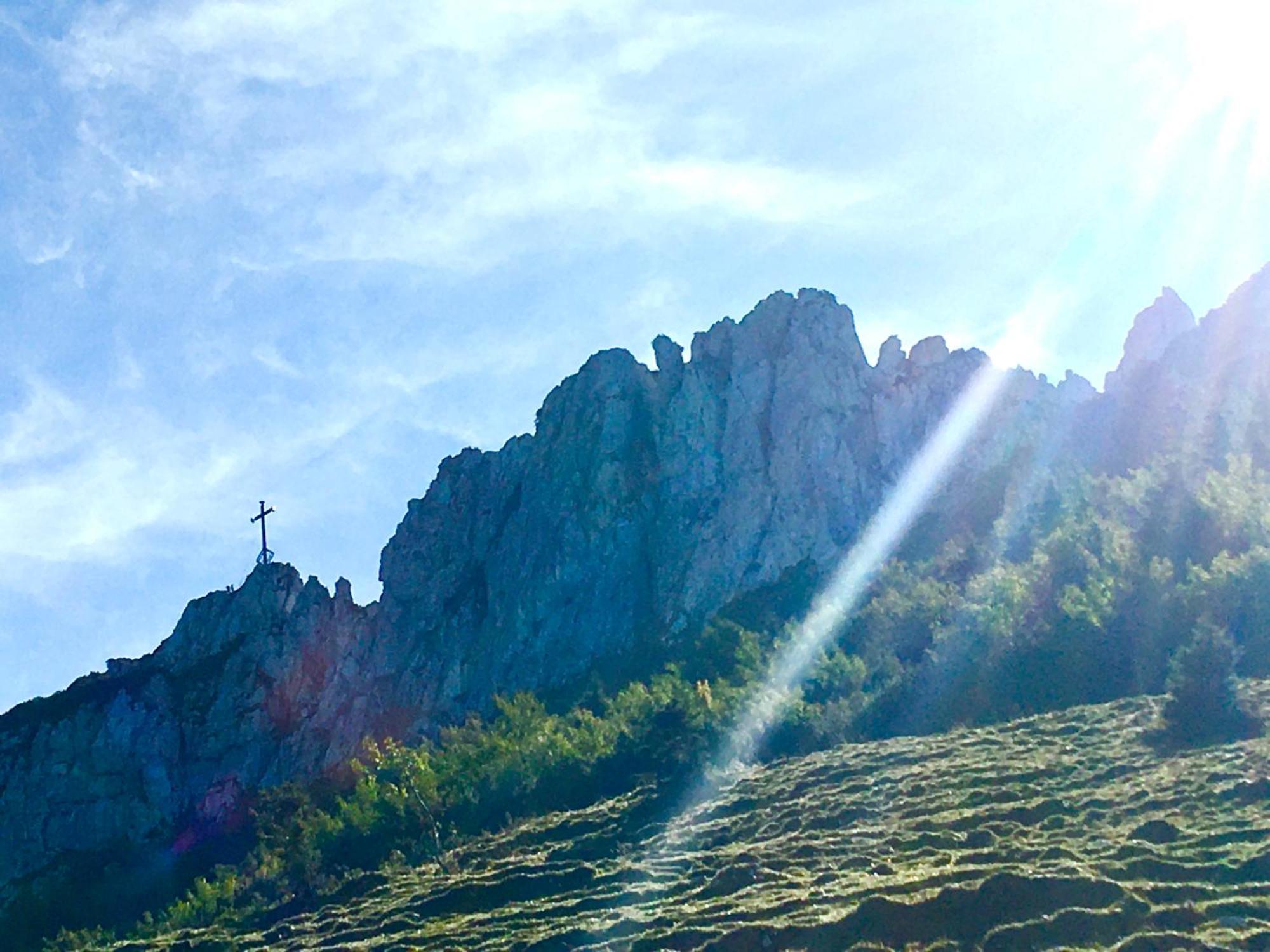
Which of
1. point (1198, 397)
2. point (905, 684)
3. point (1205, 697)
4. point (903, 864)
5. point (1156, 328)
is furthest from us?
point (1156, 328)

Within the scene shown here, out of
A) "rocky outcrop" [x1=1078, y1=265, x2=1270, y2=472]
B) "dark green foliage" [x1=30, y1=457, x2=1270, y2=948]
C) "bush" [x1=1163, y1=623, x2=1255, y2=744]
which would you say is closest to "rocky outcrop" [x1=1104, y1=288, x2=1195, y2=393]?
"rocky outcrop" [x1=1078, y1=265, x2=1270, y2=472]

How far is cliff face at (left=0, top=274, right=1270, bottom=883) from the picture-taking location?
8275 cm

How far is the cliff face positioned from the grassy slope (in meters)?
39.6

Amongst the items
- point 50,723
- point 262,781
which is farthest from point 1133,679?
point 50,723

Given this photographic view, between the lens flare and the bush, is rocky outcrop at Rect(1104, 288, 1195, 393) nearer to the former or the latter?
the lens flare

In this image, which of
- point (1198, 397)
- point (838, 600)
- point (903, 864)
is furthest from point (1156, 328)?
point (903, 864)

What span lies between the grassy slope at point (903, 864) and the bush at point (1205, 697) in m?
1.13

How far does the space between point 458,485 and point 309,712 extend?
22.1 meters

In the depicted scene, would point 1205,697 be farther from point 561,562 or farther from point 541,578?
point 541,578

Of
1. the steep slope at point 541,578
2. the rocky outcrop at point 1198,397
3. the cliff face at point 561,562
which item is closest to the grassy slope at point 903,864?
the steep slope at point 541,578

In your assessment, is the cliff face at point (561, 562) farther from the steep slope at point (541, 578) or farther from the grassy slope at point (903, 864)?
the grassy slope at point (903, 864)

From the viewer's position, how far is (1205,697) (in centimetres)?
3781

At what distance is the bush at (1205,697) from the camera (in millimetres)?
36156

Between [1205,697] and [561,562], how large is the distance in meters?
54.2
